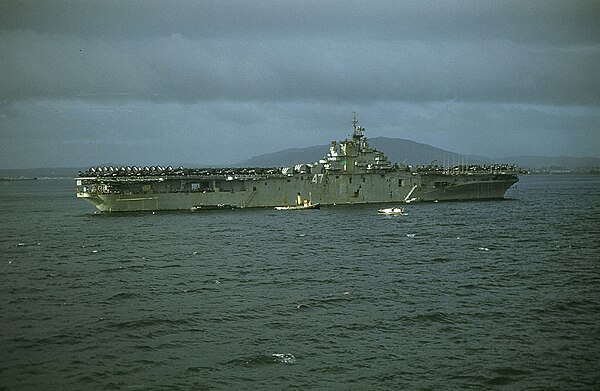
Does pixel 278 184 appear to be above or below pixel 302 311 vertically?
above

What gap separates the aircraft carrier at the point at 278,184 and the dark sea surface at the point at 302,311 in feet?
51.6

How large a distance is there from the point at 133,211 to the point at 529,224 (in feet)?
121

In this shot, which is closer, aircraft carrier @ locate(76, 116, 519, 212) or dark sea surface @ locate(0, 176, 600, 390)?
dark sea surface @ locate(0, 176, 600, 390)

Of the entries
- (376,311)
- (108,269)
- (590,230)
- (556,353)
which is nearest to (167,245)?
(108,269)

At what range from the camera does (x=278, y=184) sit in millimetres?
61500

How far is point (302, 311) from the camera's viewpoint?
21703mm

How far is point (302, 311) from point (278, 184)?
4023 centimetres

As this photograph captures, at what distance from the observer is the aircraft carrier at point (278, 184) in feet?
192

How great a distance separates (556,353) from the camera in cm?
1692

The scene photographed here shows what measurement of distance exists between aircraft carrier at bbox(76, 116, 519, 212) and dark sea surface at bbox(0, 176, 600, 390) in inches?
620

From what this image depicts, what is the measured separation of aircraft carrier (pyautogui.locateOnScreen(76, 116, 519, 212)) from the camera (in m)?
58.5

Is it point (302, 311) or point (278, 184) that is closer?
point (302, 311)

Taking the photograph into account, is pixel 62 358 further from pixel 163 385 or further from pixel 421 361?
pixel 421 361

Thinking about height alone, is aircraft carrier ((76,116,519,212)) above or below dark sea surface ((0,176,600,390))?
above
